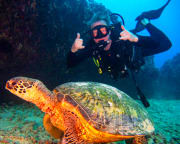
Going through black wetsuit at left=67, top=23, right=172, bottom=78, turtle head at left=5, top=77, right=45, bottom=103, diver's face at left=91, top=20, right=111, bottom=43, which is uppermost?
diver's face at left=91, top=20, right=111, bottom=43

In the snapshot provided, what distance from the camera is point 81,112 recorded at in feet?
7.18

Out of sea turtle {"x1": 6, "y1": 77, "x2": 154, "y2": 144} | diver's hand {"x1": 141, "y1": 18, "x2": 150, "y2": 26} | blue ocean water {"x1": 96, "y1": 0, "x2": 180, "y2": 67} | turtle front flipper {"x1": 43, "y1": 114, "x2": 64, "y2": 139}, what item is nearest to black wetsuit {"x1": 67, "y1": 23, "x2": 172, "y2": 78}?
diver's hand {"x1": 141, "y1": 18, "x2": 150, "y2": 26}

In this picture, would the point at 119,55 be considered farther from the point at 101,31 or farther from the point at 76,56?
the point at 76,56

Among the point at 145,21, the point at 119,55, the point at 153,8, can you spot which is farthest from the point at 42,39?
the point at 153,8

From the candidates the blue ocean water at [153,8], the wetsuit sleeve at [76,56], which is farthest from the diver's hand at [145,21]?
the blue ocean water at [153,8]

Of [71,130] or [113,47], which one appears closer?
[71,130]

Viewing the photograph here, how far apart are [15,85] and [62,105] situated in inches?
35.1

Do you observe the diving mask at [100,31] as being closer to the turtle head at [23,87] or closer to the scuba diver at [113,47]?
the scuba diver at [113,47]

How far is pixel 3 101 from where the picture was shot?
509 cm

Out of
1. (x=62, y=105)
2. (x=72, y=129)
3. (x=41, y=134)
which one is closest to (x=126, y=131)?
(x=72, y=129)

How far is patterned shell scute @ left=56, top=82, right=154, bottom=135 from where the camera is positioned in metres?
2.22

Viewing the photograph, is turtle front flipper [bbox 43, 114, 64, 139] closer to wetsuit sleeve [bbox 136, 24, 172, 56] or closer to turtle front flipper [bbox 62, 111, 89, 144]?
turtle front flipper [bbox 62, 111, 89, 144]

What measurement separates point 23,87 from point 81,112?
111cm

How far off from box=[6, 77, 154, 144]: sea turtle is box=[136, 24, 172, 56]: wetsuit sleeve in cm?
258
